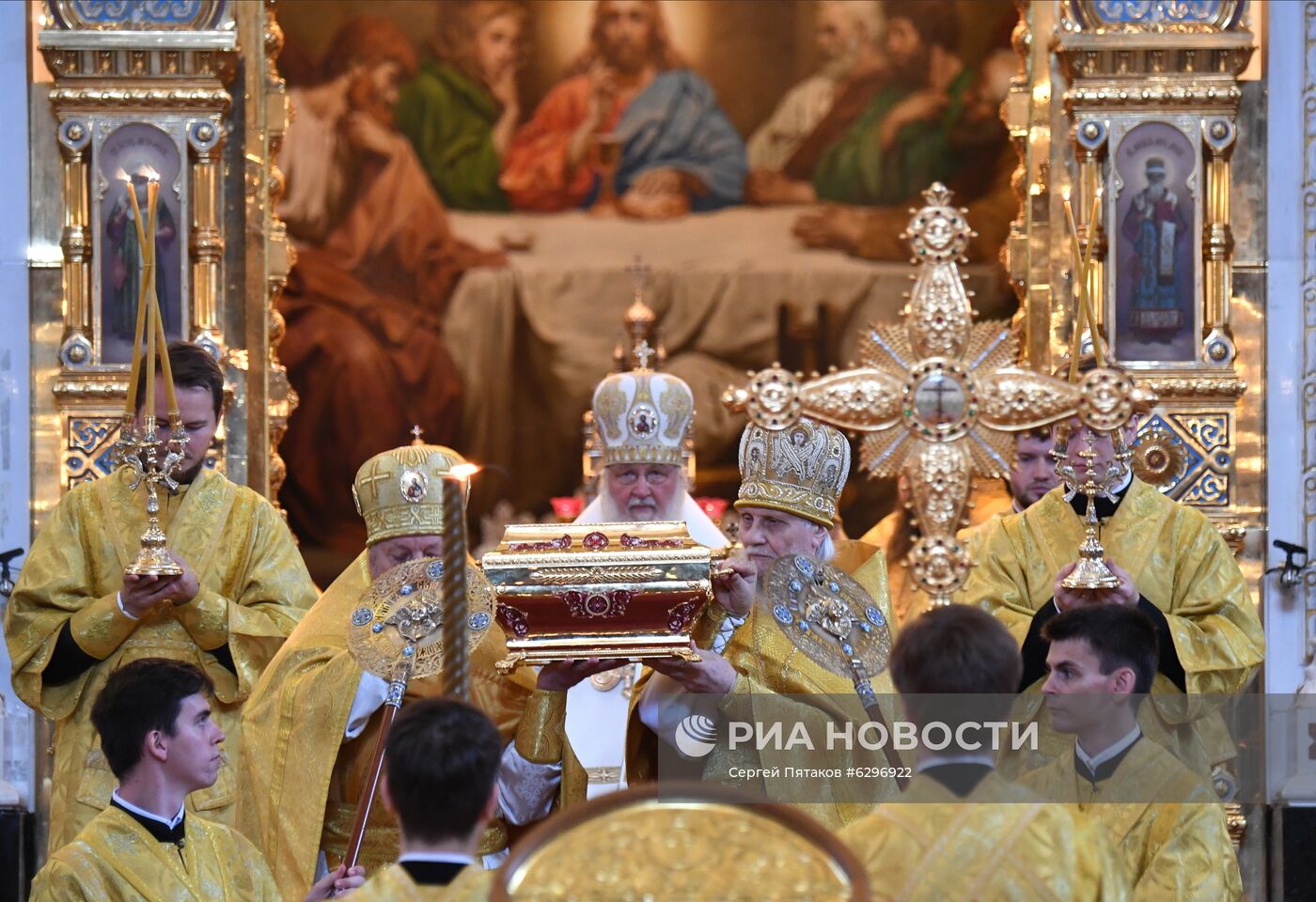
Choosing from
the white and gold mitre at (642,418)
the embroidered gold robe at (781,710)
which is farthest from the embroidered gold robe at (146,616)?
the embroidered gold robe at (781,710)

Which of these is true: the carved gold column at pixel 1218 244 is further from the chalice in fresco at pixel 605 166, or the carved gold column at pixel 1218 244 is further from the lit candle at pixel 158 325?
the chalice in fresco at pixel 605 166

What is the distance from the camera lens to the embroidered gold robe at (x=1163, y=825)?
5273 mm

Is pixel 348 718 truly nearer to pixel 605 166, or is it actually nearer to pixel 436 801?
pixel 436 801

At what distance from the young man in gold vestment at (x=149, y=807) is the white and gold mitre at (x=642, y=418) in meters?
2.31

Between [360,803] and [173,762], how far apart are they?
783 millimetres

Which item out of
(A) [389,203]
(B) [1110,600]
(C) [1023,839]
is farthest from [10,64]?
(C) [1023,839]

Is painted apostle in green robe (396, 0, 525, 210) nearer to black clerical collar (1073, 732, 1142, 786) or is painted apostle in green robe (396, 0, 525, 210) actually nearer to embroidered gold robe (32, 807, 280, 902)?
embroidered gold robe (32, 807, 280, 902)

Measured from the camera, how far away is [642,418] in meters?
7.57

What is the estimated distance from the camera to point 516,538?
5766mm

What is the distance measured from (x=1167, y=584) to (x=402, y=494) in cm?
238

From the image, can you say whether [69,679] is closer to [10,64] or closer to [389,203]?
[10,64]

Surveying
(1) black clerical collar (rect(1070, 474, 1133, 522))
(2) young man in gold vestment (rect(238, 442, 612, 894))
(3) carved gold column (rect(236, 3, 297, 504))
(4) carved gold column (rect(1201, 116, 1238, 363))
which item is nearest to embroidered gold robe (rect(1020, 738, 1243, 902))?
(2) young man in gold vestment (rect(238, 442, 612, 894))

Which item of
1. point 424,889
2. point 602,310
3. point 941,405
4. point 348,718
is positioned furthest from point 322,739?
point 602,310

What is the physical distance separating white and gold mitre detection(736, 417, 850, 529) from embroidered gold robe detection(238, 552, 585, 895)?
2.73ft
